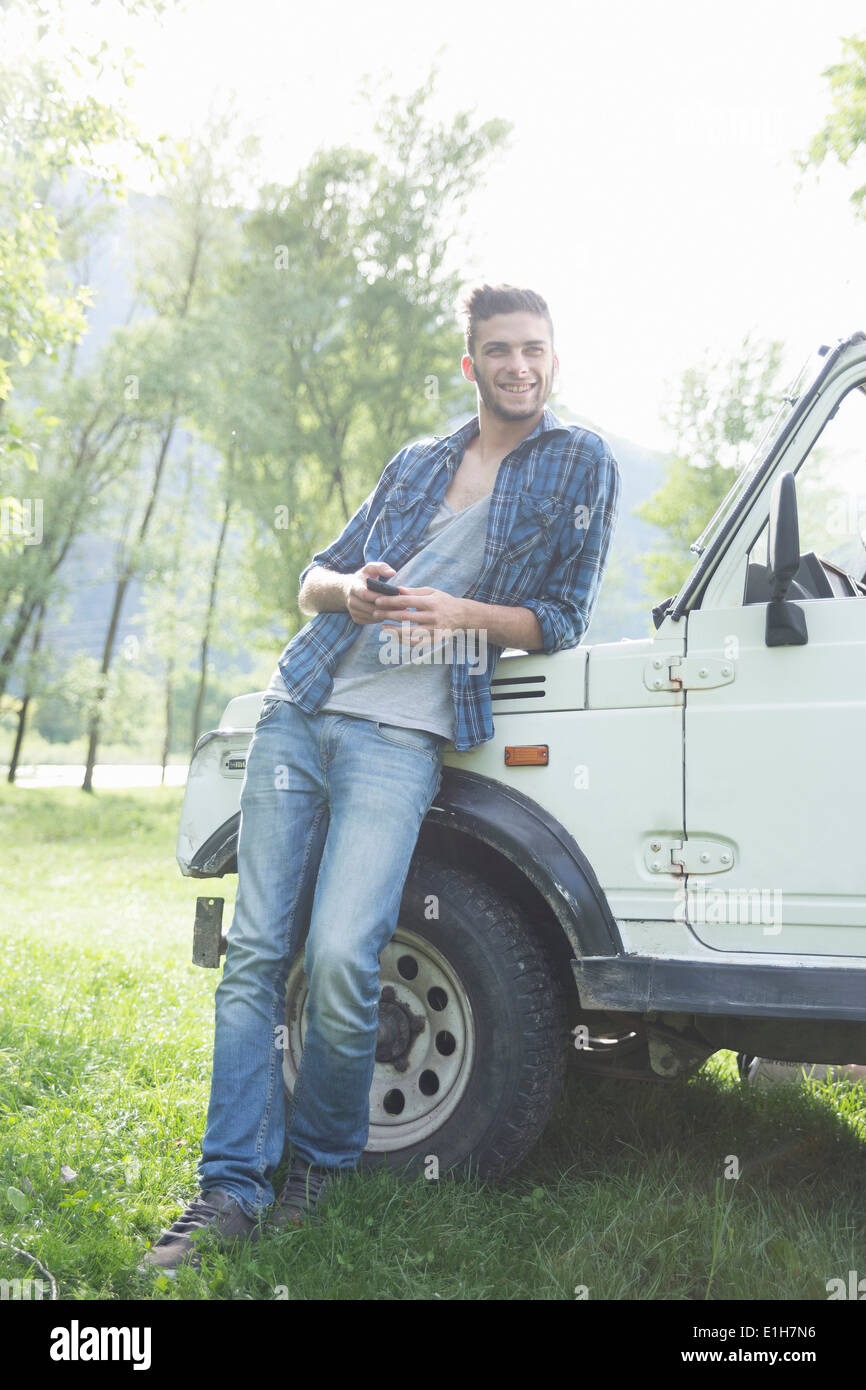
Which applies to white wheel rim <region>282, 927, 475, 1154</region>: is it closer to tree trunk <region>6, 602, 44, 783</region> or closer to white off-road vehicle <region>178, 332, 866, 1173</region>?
white off-road vehicle <region>178, 332, 866, 1173</region>

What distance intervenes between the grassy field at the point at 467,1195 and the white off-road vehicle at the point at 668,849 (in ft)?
0.89

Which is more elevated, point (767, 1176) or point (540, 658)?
point (540, 658)

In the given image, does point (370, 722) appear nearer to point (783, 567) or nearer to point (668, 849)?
point (668, 849)

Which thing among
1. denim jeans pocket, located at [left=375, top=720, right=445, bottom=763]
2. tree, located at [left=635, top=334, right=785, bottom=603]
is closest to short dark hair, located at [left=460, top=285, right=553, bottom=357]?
denim jeans pocket, located at [left=375, top=720, right=445, bottom=763]

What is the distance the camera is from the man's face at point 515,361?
314 centimetres

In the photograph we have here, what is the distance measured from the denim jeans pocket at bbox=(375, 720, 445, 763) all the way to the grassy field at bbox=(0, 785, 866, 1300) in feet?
3.83

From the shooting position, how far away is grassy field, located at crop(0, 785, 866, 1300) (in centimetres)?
260

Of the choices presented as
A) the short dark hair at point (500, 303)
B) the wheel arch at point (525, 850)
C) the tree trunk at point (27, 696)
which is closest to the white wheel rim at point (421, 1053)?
the wheel arch at point (525, 850)

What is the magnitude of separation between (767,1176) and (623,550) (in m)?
26.5

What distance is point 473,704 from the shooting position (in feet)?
9.95

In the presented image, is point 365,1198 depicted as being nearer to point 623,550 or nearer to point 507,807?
point 507,807

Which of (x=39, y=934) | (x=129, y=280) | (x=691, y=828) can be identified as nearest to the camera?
→ (x=691, y=828)
